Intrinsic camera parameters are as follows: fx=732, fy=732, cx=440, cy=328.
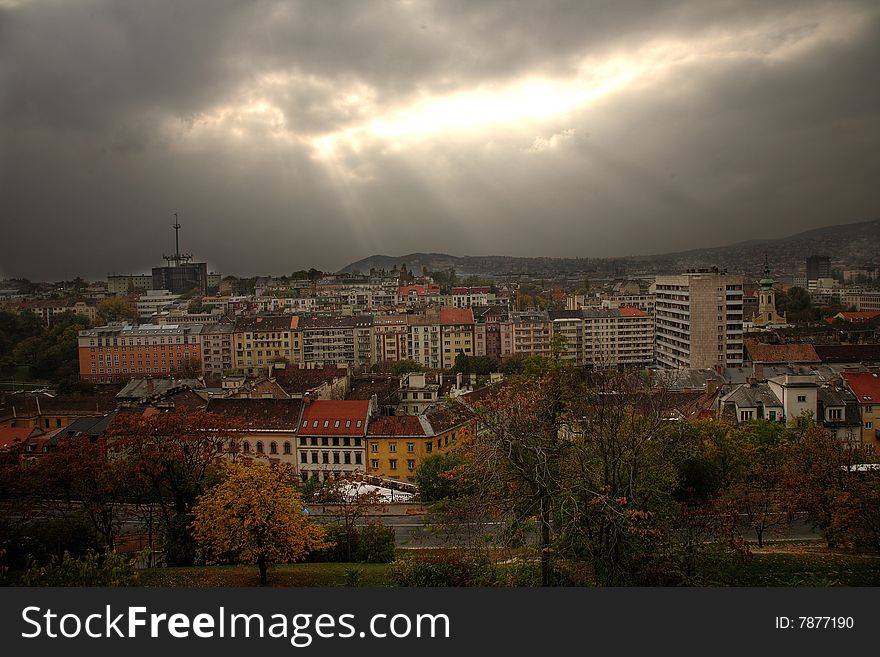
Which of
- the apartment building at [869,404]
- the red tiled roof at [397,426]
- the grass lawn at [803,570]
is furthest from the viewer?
the red tiled roof at [397,426]

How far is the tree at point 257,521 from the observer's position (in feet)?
20.5

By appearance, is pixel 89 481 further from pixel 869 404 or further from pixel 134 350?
pixel 134 350

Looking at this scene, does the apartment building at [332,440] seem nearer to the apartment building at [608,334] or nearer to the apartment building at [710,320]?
the apartment building at [608,334]

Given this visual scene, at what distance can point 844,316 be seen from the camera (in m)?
16.7

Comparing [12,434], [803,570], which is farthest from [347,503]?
[12,434]

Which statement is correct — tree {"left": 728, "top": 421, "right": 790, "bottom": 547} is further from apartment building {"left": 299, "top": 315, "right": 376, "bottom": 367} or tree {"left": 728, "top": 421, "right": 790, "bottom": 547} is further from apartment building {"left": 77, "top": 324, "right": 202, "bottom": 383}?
apartment building {"left": 299, "top": 315, "right": 376, "bottom": 367}

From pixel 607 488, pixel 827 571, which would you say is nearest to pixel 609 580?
pixel 607 488

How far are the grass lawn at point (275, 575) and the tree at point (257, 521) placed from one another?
0.40 feet

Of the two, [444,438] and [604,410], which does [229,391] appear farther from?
[604,410]

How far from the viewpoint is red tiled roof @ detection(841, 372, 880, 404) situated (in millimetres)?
12367

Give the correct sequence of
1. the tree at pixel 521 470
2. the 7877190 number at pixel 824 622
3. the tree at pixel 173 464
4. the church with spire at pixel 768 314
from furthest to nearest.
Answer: the church with spire at pixel 768 314
the tree at pixel 173 464
the tree at pixel 521 470
the 7877190 number at pixel 824 622

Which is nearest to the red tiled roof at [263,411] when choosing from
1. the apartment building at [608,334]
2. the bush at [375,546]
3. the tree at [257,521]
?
the bush at [375,546]

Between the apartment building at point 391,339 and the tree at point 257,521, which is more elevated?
the apartment building at point 391,339

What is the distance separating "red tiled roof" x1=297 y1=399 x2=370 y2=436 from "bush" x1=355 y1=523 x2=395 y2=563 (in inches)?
219
